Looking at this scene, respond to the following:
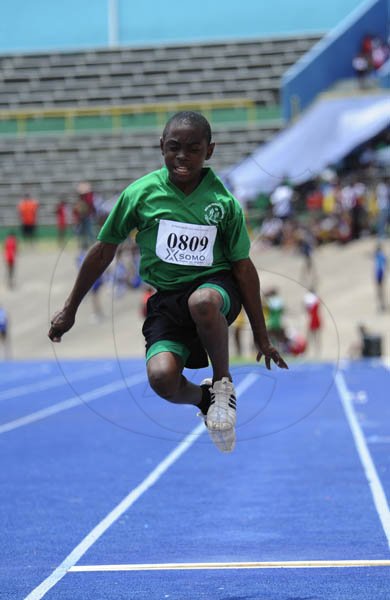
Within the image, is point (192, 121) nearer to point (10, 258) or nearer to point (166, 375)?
point (166, 375)

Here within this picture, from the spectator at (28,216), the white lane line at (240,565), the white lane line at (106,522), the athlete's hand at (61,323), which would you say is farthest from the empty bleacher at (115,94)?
the athlete's hand at (61,323)

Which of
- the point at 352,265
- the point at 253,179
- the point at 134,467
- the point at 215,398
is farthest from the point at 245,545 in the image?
the point at 352,265

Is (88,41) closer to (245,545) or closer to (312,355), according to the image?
(312,355)

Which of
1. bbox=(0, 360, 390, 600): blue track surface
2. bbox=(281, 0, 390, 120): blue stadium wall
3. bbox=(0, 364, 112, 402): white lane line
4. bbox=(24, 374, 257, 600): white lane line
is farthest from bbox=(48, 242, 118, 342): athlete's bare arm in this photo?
bbox=(281, 0, 390, 120): blue stadium wall

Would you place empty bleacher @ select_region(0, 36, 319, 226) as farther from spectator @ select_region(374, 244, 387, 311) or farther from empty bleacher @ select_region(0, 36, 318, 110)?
spectator @ select_region(374, 244, 387, 311)

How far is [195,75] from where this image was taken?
1567 inches

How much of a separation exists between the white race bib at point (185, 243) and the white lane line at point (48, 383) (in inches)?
460

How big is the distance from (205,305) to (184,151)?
0.63 metres

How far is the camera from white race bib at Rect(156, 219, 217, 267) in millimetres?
5234

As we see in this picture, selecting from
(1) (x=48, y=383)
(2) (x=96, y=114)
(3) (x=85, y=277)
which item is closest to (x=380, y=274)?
(1) (x=48, y=383)

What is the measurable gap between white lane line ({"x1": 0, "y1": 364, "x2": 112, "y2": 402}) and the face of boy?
38.6ft

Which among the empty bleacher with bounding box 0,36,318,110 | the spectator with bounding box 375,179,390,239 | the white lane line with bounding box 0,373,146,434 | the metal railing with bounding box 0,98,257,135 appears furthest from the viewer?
the empty bleacher with bounding box 0,36,318,110

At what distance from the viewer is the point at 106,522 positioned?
730 cm

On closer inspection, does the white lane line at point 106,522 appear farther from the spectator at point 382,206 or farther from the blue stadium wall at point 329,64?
the blue stadium wall at point 329,64
